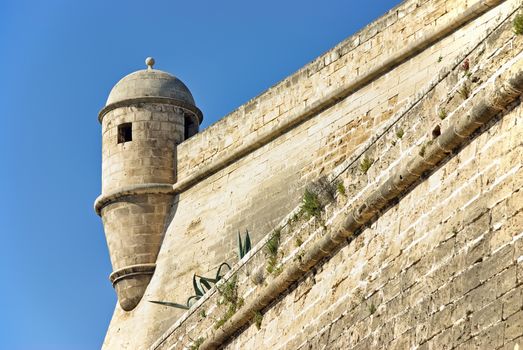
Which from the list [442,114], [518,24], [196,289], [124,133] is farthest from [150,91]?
[518,24]

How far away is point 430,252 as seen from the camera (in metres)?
7.84

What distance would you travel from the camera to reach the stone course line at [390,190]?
7.52 meters

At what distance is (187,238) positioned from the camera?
1662cm

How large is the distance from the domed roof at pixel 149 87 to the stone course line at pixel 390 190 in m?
6.95

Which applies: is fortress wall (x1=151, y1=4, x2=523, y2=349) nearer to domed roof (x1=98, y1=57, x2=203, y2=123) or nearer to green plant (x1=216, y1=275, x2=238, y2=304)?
green plant (x1=216, y1=275, x2=238, y2=304)

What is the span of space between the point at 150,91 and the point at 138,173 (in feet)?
3.07

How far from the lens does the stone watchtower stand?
16.9 m

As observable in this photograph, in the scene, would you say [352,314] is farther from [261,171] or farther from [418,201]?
[261,171]

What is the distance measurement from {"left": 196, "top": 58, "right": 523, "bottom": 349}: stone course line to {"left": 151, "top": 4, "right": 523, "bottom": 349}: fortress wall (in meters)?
0.05

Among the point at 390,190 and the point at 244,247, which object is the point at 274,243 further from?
the point at 244,247

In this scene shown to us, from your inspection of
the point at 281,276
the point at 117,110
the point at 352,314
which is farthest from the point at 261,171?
the point at 352,314

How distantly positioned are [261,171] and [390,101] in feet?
7.99

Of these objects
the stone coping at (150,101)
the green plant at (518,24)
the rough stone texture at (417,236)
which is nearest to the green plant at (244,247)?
the rough stone texture at (417,236)

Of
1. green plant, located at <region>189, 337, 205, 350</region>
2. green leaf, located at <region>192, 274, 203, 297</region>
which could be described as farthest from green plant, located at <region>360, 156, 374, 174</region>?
green leaf, located at <region>192, 274, 203, 297</region>
